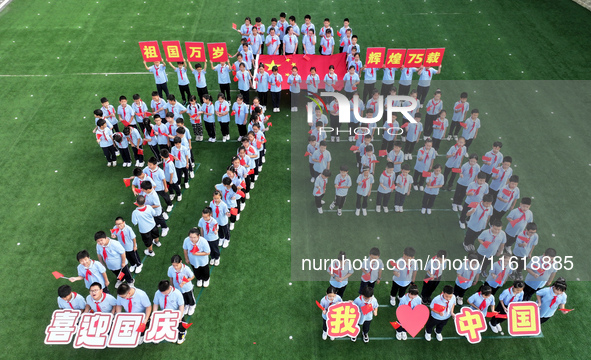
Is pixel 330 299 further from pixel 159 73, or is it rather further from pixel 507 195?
pixel 159 73

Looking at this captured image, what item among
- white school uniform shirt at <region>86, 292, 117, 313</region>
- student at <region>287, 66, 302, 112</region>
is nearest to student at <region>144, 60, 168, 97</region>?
student at <region>287, 66, 302, 112</region>

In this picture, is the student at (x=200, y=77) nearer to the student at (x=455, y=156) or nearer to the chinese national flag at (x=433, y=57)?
the chinese national flag at (x=433, y=57)

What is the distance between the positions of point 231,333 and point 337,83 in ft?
22.5

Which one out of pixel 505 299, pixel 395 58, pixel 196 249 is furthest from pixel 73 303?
pixel 395 58

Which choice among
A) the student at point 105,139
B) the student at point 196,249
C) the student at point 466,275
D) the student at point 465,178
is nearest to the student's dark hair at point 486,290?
the student at point 466,275

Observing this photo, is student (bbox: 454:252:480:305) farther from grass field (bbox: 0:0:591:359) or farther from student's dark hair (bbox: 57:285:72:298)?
student's dark hair (bbox: 57:285:72:298)

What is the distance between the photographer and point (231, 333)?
6594 mm

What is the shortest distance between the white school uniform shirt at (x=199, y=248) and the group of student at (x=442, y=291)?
201cm

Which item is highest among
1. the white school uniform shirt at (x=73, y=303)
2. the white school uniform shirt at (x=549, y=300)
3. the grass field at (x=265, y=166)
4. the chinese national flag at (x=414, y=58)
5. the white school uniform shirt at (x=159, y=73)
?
the chinese national flag at (x=414, y=58)

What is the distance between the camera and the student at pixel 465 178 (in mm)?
7781

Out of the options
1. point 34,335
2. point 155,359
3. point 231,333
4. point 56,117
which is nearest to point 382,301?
point 231,333

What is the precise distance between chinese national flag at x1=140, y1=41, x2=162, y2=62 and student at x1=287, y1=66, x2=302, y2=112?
134 inches

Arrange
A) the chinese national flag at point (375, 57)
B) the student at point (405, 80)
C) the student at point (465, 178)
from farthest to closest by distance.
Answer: the student at point (405, 80) → the chinese national flag at point (375, 57) → the student at point (465, 178)

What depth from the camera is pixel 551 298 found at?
239 inches
